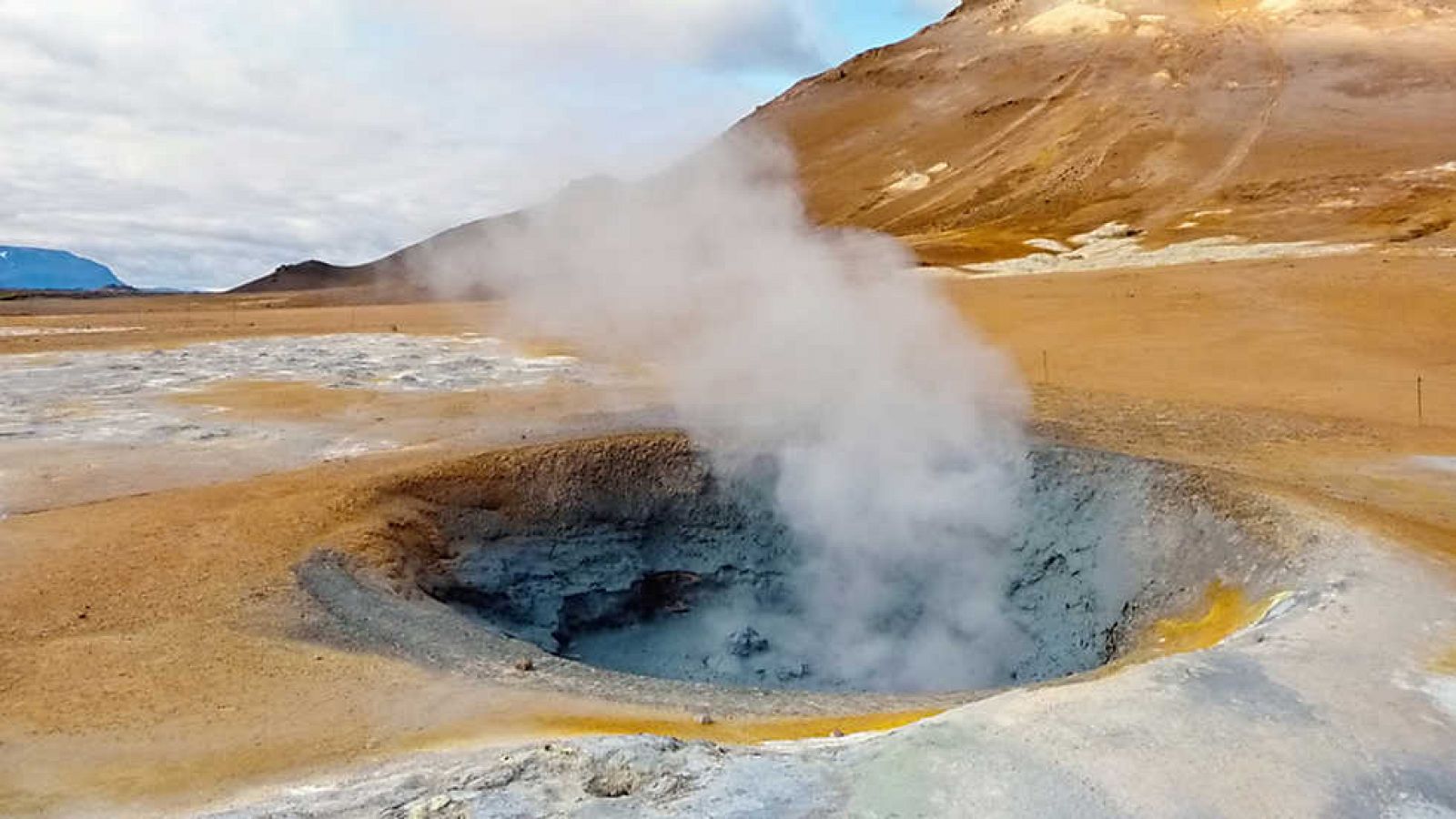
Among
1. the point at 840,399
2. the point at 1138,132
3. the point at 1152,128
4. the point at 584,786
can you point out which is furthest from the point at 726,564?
the point at 1152,128

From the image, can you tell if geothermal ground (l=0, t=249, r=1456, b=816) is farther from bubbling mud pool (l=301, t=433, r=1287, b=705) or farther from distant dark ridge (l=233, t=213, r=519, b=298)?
distant dark ridge (l=233, t=213, r=519, b=298)

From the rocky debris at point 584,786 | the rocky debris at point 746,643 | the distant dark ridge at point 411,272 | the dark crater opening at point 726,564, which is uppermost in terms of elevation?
the distant dark ridge at point 411,272

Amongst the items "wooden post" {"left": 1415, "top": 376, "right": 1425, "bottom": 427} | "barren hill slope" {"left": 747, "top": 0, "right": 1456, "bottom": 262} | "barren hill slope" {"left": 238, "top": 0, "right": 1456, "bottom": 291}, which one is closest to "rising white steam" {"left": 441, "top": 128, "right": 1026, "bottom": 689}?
"wooden post" {"left": 1415, "top": 376, "right": 1425, "bottom": 427}

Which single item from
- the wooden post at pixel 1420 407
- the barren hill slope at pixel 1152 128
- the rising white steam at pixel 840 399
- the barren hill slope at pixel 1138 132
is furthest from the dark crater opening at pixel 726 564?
the barren hill slope at pixel 1152 128

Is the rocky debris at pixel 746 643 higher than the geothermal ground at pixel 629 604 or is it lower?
lower

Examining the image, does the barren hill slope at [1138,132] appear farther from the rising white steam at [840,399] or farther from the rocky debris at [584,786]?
the rocky debris at [584,786]

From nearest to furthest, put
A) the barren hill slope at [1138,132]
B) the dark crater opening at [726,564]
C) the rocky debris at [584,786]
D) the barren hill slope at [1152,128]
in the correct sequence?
the rocky debris at [584,786]
the dark crater opening at [726,564]
the barren hill slope at [1138,132]
the barren hill slope at [1152,128]
